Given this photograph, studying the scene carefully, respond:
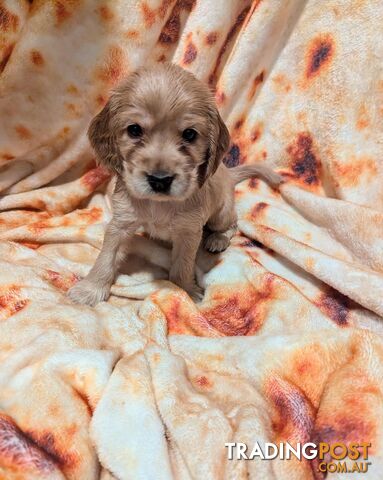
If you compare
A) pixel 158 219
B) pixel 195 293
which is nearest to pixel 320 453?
pixel 195 293

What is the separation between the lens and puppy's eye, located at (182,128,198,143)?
1.93m

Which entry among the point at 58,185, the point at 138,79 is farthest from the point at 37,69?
the point at 138,79

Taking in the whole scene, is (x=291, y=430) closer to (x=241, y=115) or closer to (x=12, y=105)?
(x=241, y=115)

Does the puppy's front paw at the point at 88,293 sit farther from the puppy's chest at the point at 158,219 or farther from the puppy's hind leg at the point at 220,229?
the puppy's hind leg at the point at 220,229

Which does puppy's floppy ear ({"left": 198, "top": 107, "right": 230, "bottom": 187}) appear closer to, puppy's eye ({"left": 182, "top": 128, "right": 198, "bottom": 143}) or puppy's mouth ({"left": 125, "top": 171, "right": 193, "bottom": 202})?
puppy's eye ({"left": 182, "top": 128, "right": 198, "bottom": 143})

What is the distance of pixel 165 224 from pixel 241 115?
1152mm

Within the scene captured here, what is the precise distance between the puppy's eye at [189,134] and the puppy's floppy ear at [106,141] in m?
0.31

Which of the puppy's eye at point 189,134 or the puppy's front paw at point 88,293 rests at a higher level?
the puppy's eye at point 189,134

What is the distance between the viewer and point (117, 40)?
2580 millimetres

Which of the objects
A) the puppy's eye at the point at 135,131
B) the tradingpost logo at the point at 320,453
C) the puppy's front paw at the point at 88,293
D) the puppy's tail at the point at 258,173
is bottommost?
the puppy's front paw at the point at 88,293

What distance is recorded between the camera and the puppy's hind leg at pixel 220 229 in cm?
256

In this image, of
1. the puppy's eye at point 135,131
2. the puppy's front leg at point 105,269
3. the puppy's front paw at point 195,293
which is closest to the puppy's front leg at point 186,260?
the puppy's front paw at point 195,293

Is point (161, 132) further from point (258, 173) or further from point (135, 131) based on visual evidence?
point (258, 173)

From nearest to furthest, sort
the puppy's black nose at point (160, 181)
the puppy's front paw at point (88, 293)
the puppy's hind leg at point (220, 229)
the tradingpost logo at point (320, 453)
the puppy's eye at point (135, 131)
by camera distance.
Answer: the tradingpost logo at point (320, 453), the puppy's black nose at point (160, 181), the puppy's eye at point (135, 131), the puppy's front paw at point (88, 293), the puppy's hind leg at point (220, 229)
